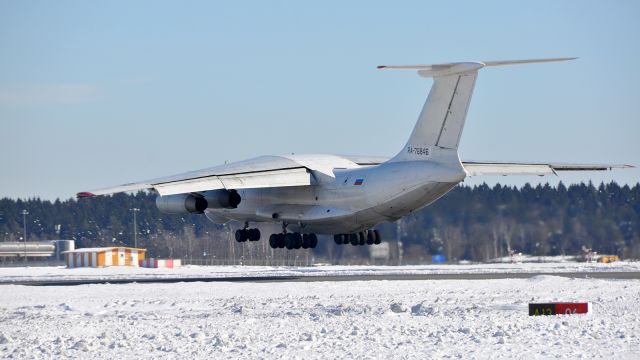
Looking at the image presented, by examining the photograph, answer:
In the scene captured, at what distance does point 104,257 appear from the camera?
184ft

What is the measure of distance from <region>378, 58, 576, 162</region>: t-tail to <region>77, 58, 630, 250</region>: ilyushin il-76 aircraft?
0.03m

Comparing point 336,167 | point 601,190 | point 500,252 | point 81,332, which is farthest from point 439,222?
point 81,332

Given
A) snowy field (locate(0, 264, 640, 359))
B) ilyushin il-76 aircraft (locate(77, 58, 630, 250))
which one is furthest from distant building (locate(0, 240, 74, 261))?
snowy field (locate(0, 264, 640, 359))

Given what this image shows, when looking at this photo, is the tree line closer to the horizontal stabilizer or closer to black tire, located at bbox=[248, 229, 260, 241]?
black tire, located at bbox=[248, 229, 260, 241]

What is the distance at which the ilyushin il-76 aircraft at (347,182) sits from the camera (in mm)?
27844

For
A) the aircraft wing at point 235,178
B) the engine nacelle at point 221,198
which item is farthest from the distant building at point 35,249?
the aircraft wing at point 235,178

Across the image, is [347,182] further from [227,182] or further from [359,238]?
[359,238]

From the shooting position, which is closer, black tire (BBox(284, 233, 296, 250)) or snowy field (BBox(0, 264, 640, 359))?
snowy field (BBox(0, 264, 640, 359))

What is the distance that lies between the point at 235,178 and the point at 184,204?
9.64ft

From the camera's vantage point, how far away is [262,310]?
21906 millimetres

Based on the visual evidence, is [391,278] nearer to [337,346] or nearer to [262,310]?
[262,310]

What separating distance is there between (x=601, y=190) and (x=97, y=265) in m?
27.0

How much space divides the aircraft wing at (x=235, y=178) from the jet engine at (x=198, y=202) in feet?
3.72

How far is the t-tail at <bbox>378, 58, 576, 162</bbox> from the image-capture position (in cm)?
2747
